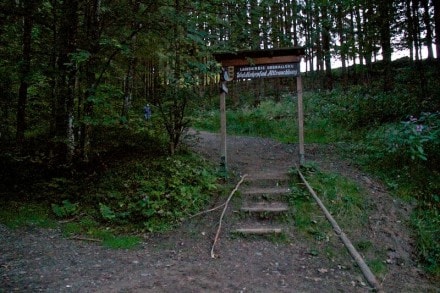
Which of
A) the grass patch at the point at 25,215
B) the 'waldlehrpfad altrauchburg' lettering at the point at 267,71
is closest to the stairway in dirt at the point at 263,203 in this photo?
the 'waldlehrpfad altrauchburg' lettering at the point at 267,71

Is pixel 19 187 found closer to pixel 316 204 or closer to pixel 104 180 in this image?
pixel 104 180

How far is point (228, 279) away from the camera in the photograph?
4.85m

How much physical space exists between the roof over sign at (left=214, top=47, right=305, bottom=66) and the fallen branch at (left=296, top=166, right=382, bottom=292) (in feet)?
10.4

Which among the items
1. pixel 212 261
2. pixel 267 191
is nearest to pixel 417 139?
pixel 267 191

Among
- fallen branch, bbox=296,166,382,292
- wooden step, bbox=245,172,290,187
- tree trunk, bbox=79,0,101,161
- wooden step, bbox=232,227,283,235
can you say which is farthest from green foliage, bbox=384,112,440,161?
tree trunk, bbox=79,0,101,161

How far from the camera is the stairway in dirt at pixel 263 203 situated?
6750 mm

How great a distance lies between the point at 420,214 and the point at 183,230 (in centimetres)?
517

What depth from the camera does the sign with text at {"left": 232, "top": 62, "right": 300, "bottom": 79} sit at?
9.04 m

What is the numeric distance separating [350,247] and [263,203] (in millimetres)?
2404

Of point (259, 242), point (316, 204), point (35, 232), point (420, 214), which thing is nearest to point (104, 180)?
point (35, 232)

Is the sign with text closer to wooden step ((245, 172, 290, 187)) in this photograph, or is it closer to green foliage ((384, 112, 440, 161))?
wooden step ((245, 172, 290, 187))

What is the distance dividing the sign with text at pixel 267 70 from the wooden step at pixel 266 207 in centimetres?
361

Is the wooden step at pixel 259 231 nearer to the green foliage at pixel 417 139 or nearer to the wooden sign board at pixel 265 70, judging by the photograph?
Answer: the green foliage at pixel 417 139

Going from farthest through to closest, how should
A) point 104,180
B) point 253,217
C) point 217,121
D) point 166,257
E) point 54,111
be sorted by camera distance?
point 217,121 → point 54,111 → point 104,180 → point 253,217 → point 166,257
